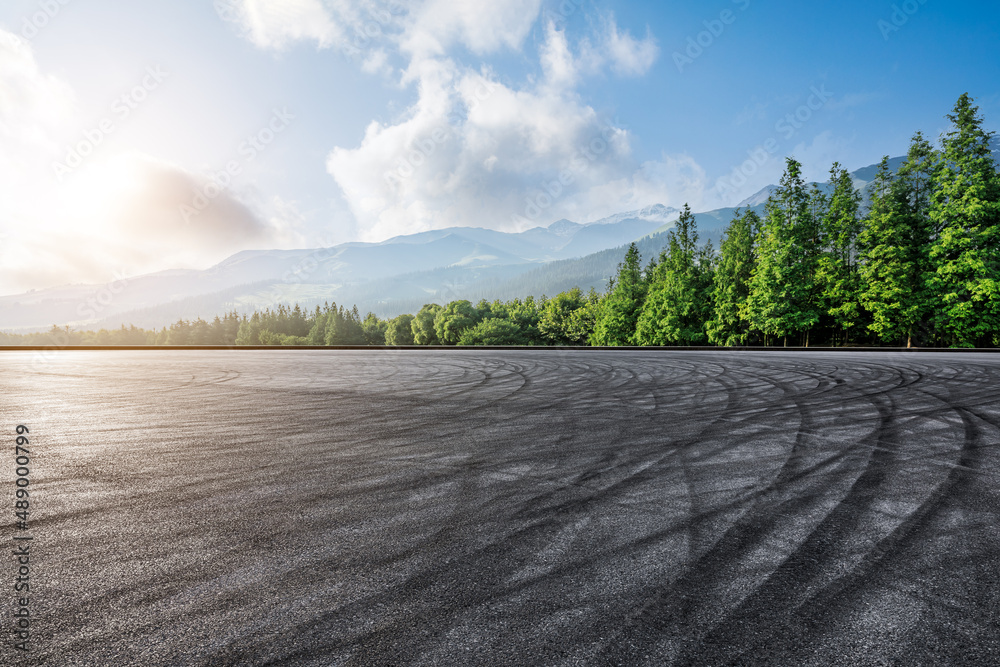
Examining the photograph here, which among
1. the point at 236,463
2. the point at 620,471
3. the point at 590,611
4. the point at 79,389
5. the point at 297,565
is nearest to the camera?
the point at 590,611

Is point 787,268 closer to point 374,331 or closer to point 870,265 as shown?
point 870,265

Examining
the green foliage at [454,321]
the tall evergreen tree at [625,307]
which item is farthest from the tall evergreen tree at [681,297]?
the green foliage at [454,321]

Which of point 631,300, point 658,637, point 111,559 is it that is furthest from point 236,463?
point 631,300

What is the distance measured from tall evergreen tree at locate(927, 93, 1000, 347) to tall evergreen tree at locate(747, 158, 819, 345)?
25.4 ft

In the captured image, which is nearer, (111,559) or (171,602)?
(171,602)

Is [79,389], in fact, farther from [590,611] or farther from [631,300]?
[631,300]

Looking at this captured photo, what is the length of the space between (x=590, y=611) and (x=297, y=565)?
6.63ft

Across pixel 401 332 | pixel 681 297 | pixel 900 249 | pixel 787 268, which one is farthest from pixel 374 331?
pixel 900 249

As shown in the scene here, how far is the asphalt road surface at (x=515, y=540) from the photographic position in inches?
94.8

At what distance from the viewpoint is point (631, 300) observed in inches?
2162

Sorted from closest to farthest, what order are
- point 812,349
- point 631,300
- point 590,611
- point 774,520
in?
1. point 590,611
2. point 774,520
3. point 812,349
4. point 631,300

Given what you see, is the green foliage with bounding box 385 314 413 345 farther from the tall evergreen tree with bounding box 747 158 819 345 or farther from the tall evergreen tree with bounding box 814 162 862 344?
the tall evergreen tree with bounding box 814 162 862 344

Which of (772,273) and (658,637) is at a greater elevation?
(772,273)

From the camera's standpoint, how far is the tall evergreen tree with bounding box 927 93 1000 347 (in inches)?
1239
